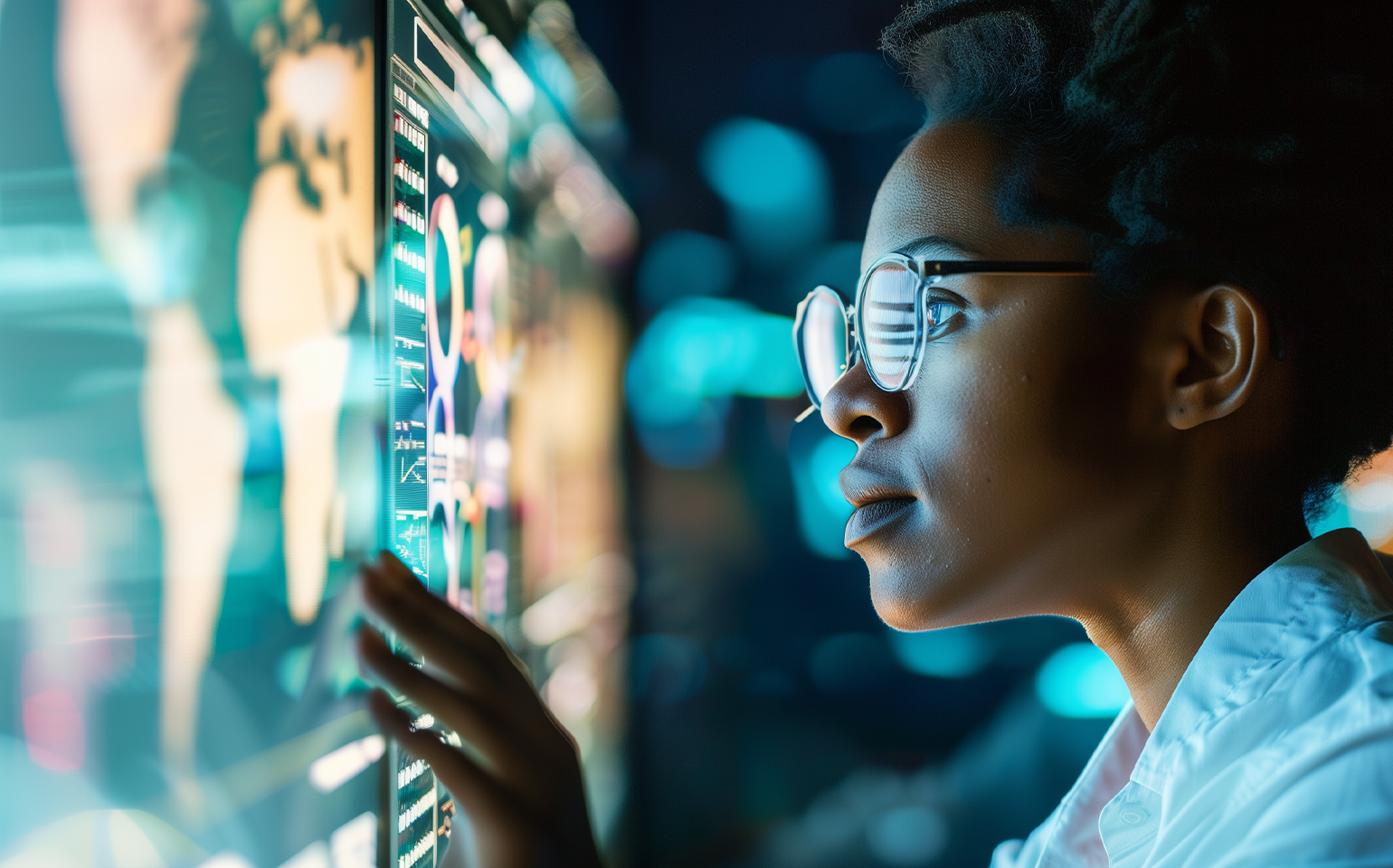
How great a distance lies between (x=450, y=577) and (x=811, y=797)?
1.84 meters

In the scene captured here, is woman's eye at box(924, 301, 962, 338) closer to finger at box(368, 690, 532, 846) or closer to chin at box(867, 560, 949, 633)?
chin at box(867, 560, 949, 633)

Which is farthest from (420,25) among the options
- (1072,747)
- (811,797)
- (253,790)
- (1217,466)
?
(1072,747)

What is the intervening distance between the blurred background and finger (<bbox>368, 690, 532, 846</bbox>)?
21cm

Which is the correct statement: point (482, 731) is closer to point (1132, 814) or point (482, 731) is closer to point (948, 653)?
point (1132, 814)

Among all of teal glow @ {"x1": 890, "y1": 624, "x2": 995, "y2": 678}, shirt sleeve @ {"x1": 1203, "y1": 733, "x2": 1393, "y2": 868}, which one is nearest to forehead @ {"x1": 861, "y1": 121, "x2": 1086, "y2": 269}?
shirt sleeve @ {"x1": 1203, "y1": 733, "x2": 1393, "y2": 868}

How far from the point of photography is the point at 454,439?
1.09 metres

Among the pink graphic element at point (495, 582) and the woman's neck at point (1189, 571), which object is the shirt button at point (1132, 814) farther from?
the pink graphic element at point (495, 582)

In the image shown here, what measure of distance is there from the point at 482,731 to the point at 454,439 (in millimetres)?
648

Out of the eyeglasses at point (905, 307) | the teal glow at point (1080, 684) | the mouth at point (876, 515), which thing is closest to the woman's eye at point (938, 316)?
the eyeglasses at point (905, 307)

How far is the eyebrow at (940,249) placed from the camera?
0.78 metres

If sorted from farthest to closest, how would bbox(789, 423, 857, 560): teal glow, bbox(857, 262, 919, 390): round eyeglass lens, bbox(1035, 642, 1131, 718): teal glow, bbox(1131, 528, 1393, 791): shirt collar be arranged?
1. bbox(789, 423, 857, 560): teal glow
2. bbox(1035, 642, 1131, 718): teal glow
3. bbox(857, 262, 919, 390): round eyeglass lens
4. bbox(1131, 528, 1393, 791): shirt collar

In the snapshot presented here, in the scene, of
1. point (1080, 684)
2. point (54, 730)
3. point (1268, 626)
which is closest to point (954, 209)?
point (1268, 626)

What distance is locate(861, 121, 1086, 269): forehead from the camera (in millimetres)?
771

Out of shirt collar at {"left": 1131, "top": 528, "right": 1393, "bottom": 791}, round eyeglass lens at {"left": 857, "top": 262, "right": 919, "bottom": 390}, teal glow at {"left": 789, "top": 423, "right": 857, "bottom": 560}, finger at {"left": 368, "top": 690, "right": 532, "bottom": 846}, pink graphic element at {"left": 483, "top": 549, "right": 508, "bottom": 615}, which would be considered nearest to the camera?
finger at {"left": 368, "top": 690, "right": 532, "bottom": 846}
